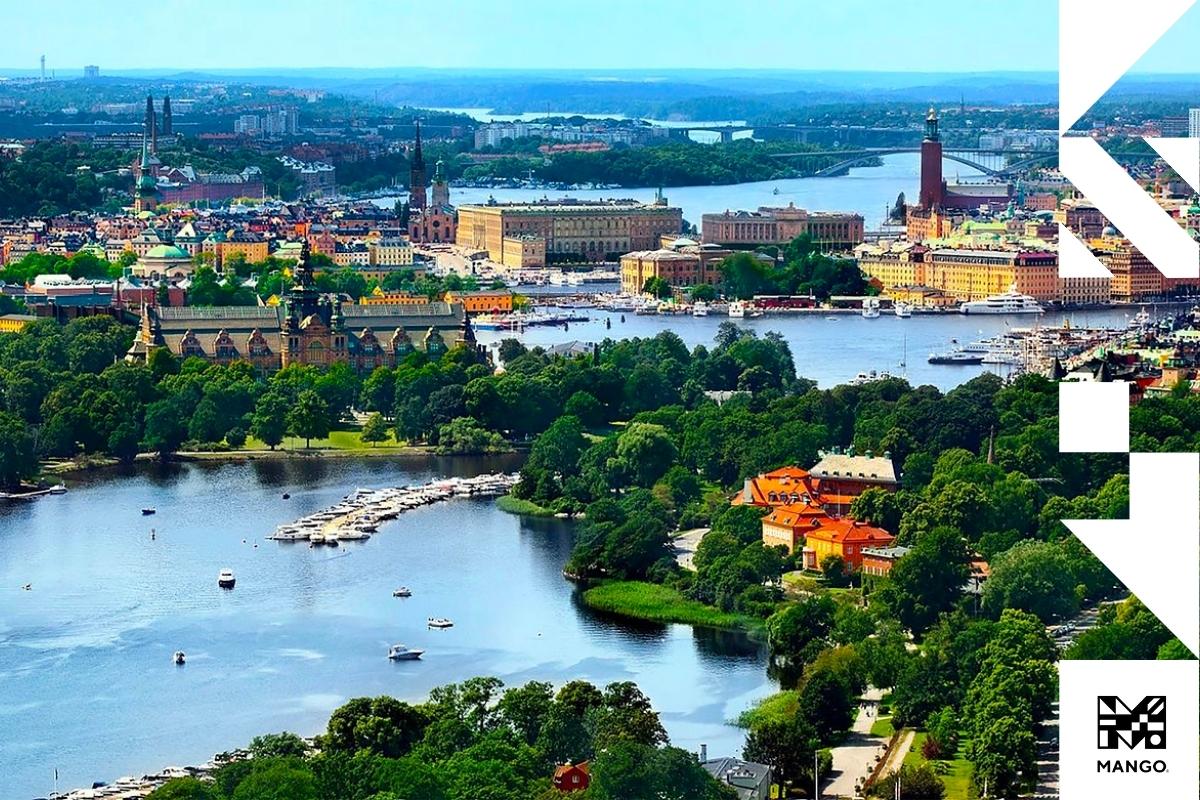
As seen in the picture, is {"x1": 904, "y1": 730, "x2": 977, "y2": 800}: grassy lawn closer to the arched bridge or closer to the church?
the church

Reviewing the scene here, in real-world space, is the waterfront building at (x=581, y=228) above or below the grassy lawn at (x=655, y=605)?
above

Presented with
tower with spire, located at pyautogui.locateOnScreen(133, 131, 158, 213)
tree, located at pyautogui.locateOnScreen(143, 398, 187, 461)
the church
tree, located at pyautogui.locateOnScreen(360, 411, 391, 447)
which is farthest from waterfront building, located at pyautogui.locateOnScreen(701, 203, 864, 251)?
tree, located at pyautogui.locateOnScreen(143, 398, 187, 461)

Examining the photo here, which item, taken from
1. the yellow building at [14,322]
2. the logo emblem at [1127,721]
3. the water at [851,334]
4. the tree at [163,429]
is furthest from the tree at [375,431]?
the logo emblem at [1127,721]

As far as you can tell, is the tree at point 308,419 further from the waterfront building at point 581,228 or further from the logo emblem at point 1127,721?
the waterfront building at point 581,228

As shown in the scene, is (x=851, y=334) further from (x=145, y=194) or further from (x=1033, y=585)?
(x=1033, y=585)

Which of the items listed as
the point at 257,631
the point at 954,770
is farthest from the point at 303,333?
the point at 954,770

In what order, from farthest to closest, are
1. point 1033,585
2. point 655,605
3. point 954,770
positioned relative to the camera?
point 655,605
point 1033,585
point 954,770

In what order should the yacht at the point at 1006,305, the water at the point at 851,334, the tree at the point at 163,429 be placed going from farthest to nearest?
the yacht at the point at 1006,305
the water at the point at 851,334
the tree at the point at 163,429
